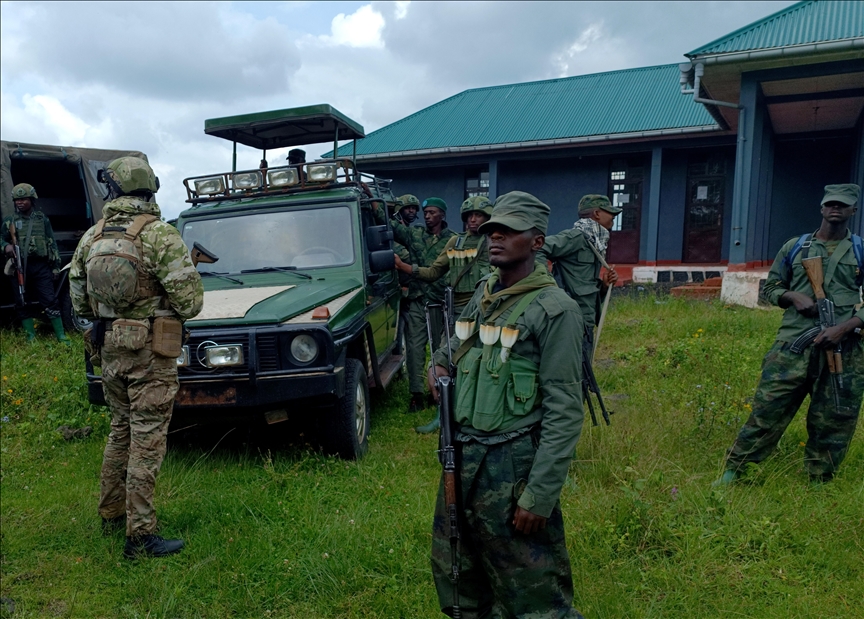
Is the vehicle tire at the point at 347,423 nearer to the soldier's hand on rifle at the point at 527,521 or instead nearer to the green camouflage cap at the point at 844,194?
the soldier's hand on rifle at the point at 527,521

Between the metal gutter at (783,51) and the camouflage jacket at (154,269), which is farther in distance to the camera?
the metal gutter at (783,51)

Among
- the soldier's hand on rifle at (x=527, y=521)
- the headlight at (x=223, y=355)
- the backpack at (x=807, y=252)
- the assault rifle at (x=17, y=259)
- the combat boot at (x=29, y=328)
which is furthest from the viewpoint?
the combat boot at (x=29, y=328)

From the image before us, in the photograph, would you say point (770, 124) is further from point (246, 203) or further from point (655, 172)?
point (246, 203)

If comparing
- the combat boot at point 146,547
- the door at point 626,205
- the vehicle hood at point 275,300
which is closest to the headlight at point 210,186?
the vehicle hood at point 275,300

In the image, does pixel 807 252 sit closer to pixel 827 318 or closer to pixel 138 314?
pixel 827 318

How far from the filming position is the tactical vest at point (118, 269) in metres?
3.09

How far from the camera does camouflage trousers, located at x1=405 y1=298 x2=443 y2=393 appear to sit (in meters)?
5.66

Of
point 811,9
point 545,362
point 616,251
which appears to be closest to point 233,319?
point 545,362

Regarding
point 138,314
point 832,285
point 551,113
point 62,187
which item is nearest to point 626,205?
point 551,113

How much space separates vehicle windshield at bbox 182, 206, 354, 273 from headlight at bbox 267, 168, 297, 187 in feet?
1.38

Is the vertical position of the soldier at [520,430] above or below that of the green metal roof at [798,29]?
below

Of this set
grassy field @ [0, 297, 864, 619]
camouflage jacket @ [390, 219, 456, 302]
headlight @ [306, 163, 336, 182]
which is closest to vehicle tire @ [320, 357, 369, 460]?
grassy field @ [0, 297, 864, 619]

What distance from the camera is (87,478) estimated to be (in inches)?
170

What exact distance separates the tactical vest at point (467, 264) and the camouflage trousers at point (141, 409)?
2.37m
